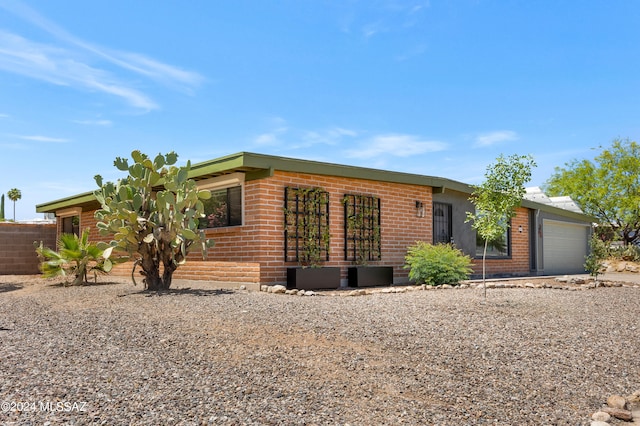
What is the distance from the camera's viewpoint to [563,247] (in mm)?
23250

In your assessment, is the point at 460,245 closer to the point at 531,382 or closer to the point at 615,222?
the point at 531,382

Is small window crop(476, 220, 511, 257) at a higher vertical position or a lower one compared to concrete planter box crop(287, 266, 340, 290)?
higher

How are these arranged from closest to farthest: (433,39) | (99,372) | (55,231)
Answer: (99,372) < (433,39) < (55,231)

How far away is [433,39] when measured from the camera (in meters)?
12.8

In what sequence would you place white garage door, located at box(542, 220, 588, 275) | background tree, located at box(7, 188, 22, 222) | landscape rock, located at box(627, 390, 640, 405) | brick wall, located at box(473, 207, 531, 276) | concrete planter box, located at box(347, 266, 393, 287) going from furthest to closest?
background tree, located at box(7, 188, 22, 222)
white garage door, located at box(542, 220, 588, 275)
brick wall, located at box(473, 207, 531, 276)
concrete planter box, located at box(347, 266, 393, 287)
landscape rock, located at box(627, 390, 640, 405)

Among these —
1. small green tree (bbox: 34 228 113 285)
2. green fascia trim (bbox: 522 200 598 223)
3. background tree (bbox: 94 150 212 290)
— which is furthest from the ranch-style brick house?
green fascia trim (bbox: 522 200 598 223)

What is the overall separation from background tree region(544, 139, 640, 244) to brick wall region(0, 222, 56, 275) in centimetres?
3151

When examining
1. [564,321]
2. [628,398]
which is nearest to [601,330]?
[564,321]

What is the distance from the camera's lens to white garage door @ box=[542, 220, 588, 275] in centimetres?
2184

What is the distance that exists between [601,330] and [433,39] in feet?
25.4

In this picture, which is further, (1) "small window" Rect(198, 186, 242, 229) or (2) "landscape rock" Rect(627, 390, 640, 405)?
(1) "small window" Rect(198, 186, 242, 229)

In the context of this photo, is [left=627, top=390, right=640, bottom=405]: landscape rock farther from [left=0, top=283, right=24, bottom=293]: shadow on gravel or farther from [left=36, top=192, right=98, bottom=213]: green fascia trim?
[left=36, top=192, right=98, bottom=213]: green fascia trim

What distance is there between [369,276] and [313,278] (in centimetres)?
185

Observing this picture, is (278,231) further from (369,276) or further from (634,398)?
(634,398)
